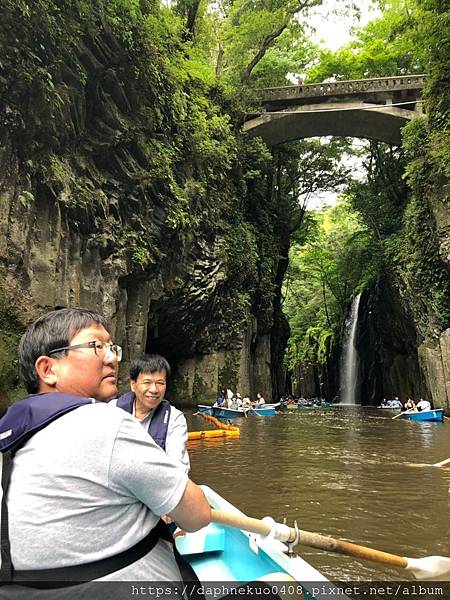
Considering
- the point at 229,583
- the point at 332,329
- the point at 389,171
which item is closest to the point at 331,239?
the point at 332,329

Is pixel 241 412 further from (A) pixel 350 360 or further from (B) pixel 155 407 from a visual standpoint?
(A) pixel 350 360

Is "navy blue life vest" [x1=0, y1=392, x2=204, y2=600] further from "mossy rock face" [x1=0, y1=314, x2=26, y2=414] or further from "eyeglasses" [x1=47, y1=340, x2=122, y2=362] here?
"mossy rock face" [x1=0, y1=314, x2=26, y2=414]

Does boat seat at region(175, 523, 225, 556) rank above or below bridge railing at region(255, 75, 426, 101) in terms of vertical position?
below

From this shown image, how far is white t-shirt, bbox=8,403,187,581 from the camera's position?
1102 mm

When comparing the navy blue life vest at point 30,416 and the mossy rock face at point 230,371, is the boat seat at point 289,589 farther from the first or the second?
the mossy rock face at point 230,371

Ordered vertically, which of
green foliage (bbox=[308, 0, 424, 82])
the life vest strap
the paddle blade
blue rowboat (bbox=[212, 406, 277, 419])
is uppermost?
green foliage (bbox=[308, 0, 424, 82])

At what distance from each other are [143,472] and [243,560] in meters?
2.04

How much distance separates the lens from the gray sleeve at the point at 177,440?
99.0 inches

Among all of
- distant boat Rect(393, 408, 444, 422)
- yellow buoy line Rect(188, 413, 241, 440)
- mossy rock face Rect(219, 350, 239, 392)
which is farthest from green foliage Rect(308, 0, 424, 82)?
yellow buoy line Rect(188, 413, 241, 440)

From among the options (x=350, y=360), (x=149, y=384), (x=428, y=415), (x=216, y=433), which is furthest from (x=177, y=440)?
(x=350, y=360)

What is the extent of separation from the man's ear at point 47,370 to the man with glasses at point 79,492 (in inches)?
6.7

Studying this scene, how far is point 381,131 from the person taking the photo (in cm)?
2255

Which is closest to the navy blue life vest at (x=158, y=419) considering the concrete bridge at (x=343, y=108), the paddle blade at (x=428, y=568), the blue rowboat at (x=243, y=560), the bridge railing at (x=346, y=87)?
the blue rowboat at (x=243, y=560)

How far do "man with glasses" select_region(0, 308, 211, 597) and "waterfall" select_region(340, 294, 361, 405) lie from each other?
109 ft
